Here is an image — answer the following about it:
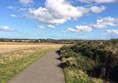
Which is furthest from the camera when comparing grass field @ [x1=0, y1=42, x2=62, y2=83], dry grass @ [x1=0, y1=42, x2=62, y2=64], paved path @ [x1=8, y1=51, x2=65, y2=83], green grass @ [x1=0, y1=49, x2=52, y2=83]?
dry grass @ [x1=0, y1=42, x2=62, y2=64]

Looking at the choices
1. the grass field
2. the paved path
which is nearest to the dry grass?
the grass field

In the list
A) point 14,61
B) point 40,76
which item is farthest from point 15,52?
point 40,76

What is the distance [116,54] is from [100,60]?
294cm

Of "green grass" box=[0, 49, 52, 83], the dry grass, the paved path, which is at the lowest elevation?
the dry grass

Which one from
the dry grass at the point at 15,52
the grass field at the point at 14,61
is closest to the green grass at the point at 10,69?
the grass field at the point at 14,61

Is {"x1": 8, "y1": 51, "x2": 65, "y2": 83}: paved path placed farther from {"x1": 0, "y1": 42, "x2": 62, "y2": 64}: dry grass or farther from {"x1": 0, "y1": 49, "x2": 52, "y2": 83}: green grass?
{"x1": 0, "y1": 42, "x2": 62, "y2": 64}: dry grass

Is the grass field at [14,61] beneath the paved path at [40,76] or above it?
beneath

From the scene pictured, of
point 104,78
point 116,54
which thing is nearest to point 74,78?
point 104,78

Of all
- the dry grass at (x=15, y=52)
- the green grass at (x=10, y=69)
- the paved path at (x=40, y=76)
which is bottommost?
the dry grass at (x=15, y=52)

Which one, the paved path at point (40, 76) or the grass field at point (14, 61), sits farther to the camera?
the grass field at point (14, 61)

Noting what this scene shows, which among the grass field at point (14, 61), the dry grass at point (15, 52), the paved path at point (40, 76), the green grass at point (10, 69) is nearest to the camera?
the paved path at point (40, 76)

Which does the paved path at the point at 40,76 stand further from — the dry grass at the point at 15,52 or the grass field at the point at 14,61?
the dry grass at the point at 15,52

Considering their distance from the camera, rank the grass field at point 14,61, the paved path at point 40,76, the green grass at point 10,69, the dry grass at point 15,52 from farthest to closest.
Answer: the dry grass at point 15,52, the grass field at point 14,61, the green grass at point 10,69, the paved path at point 40,76

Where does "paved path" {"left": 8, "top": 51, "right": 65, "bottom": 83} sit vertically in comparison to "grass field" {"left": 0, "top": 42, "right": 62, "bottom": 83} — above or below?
above
